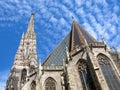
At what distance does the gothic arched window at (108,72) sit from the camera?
43.9 feet

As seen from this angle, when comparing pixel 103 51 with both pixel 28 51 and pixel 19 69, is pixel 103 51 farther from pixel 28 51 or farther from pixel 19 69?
pixel 28 51

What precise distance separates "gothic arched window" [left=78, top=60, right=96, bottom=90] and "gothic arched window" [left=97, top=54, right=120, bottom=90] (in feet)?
3.47

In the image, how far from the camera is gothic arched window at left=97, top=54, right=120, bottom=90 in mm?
13391

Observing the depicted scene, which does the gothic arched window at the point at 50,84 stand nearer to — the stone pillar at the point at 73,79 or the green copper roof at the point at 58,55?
the green copper roof at the point at 58,55

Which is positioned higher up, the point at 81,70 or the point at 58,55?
the point at 58,55

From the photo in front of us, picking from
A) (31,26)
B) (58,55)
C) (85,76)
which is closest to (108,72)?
(85,76)

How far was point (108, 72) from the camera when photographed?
559 inches

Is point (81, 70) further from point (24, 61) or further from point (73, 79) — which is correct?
point (24, 61)

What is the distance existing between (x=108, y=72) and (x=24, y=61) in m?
17.2

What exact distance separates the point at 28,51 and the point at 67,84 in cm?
1807

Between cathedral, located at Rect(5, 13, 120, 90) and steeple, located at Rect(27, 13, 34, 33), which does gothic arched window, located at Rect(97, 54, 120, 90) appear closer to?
cathedral, located at Rect(5, 13, 120, 90)

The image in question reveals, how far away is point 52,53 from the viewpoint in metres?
21.3

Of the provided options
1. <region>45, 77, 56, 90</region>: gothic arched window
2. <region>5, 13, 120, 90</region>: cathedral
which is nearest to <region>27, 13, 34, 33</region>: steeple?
<region>5, 13, 120, 90</region>: cathedral

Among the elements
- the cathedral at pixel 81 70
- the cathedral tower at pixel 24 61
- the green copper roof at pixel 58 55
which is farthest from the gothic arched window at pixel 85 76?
the cathedral tower at pixel 24 61
